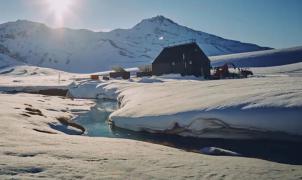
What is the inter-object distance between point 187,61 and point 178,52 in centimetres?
286

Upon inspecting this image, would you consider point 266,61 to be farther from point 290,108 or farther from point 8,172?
point 8,172

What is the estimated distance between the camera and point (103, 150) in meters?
11.7

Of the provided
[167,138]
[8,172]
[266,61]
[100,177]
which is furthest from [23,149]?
[266,61]

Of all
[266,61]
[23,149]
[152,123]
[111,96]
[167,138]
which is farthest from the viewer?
[266,61]

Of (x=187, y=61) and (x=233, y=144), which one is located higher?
(x=187, y=61)

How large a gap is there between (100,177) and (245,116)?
32.8ft

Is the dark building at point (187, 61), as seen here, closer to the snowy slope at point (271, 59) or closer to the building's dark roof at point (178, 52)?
the building's dark roof at point (178, 52)

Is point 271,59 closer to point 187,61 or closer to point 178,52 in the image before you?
point 178,52

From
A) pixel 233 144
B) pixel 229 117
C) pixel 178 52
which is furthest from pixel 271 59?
pixel 233 144

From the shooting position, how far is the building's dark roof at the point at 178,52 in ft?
220

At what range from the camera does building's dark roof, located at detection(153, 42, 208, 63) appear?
2643 inches

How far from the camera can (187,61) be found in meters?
67.2

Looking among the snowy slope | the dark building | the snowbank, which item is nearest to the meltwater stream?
the snowbank

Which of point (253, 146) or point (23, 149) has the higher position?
point (23, 149)
